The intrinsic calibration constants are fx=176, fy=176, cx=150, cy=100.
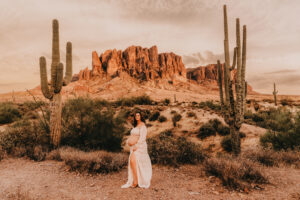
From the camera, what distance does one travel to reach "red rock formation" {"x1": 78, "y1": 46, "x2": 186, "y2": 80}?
96.9 meters

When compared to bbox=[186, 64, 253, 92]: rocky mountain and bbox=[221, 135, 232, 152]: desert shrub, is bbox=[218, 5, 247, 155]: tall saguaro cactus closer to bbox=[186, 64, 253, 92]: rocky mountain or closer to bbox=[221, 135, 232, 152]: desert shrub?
bbox=[221, 135, 232, 152]: desert shrub

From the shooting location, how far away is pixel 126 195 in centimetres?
381

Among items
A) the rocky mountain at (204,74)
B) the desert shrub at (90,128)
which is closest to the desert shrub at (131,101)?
the desert shrub at (90,128)

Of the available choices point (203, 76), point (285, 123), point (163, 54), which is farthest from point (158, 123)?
point (203, 76)

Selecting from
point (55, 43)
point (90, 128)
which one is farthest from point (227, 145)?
point (55, 43)

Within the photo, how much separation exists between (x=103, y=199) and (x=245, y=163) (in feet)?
12.2

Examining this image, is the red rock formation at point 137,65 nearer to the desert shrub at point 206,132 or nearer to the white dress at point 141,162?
the desert shrub at point 206,132

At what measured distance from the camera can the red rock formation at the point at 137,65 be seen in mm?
96875

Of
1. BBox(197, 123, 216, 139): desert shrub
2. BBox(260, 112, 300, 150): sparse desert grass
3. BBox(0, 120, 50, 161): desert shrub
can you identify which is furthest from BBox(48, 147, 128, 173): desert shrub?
BBox(197, 123, 216, 139): desert shrub

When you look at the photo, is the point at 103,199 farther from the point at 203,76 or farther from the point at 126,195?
the point at 203,76

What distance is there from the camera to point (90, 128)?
26.4 feet

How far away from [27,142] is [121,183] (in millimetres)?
4927

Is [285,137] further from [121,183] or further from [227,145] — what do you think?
[121,183]

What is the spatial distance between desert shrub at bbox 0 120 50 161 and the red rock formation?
87.8m
